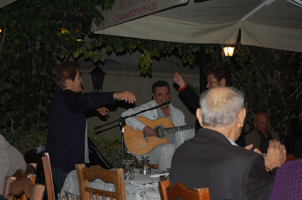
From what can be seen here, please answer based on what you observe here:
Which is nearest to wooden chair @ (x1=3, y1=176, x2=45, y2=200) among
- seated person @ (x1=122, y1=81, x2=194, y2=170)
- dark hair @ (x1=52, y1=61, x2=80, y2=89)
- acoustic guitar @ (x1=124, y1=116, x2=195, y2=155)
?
dark hair @ (x1=52, y1=61, x2=80, y2=89)

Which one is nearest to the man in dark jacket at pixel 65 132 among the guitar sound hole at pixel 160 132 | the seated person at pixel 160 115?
the seated person at pixel 160 115

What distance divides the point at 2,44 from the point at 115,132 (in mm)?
4233

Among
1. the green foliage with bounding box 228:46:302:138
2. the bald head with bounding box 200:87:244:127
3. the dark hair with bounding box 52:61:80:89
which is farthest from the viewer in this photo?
the green foliage with bounding box 228:46:302:138

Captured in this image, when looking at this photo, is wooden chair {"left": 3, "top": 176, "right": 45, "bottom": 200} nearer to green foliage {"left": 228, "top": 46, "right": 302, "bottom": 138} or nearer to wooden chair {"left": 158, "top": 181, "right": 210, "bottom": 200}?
wooden chair {"left": 158, "top": 181, "right": 210, "bottom": 200}

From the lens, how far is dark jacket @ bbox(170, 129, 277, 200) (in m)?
1.67

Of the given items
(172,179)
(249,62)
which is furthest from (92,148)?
(249,62)

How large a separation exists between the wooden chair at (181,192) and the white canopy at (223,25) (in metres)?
2.51

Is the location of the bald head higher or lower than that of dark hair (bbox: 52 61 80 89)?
lower

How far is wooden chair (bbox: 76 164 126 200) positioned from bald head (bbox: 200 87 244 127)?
2.25 ft

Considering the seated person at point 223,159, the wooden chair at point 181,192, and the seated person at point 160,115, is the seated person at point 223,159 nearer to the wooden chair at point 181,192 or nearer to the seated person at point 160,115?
the wooden chair at point 181,192

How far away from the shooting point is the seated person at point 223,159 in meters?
1.68

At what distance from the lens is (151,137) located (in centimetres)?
509

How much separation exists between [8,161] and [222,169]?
1428mm

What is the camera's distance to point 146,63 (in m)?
6.27
